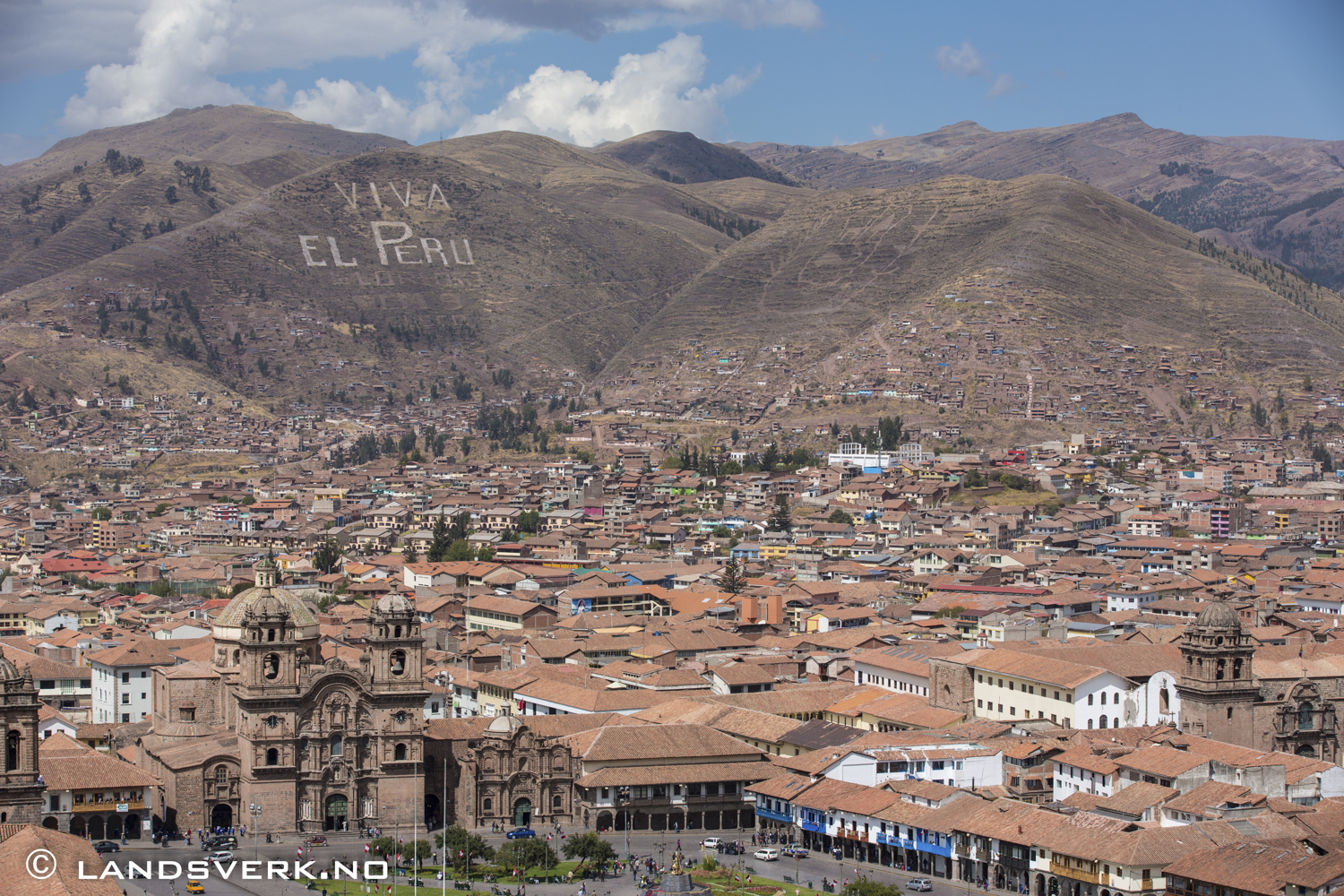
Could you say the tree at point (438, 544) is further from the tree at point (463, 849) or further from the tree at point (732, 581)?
the tree at point (463, 849)

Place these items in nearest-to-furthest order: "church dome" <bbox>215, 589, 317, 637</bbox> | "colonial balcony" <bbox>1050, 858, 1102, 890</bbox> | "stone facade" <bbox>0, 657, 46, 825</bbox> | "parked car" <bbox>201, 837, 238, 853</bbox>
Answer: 1. "stone facade" <bbox>0, 657, 46, 825</bbox>
2. "colonial balcony" <bbox>1050, 858, 1102, 890</bbox>
3. "parked car" <bbox>201, 837, 238, 853</bbox>
4. "church dome" <bbox>215, 589, 317, 637</bbox>

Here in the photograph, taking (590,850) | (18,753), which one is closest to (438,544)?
(590,850)

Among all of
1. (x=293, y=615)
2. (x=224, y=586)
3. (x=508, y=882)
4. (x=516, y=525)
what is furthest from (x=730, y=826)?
(x=516, y=525)

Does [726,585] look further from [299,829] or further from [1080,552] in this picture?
[299,829]

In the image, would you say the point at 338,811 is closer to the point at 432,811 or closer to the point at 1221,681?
the point at 432,811

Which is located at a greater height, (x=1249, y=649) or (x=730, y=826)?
(x=1249, y=649)

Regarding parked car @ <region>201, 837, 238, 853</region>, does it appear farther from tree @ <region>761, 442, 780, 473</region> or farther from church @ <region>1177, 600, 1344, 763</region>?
tree @ <region>761, 442, 780, 473</region>

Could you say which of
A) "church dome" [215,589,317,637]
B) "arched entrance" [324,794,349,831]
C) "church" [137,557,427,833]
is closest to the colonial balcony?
"church" [137,557,427,833]
